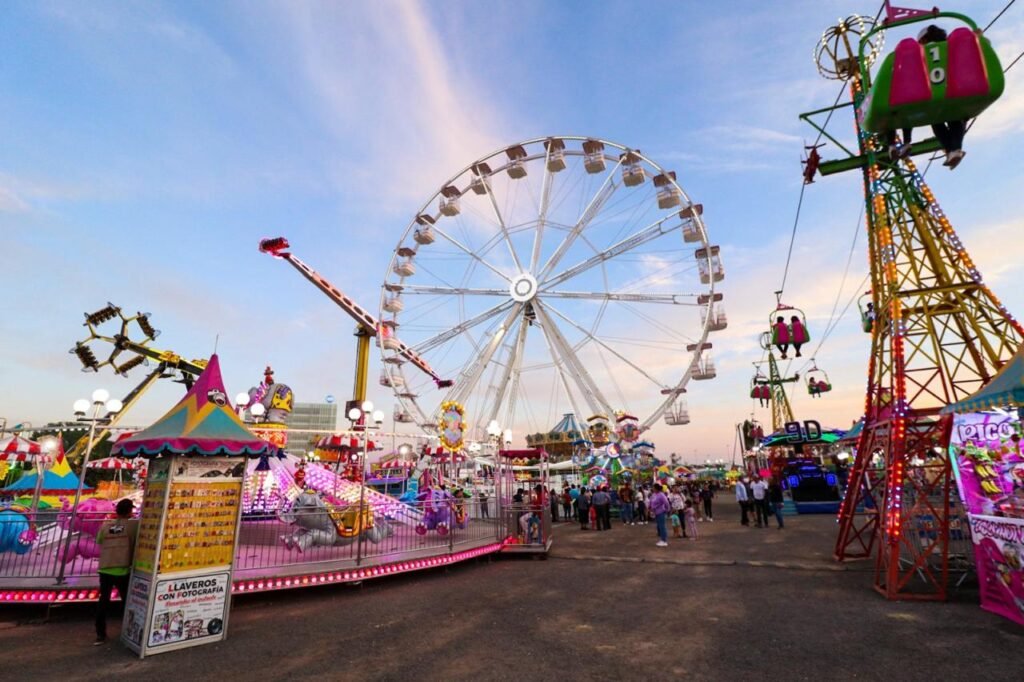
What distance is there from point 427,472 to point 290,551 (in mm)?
11584

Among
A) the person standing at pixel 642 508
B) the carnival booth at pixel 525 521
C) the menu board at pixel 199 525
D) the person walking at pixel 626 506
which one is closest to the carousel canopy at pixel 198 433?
the menu board at pixel 199 525

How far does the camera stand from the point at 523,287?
23.5m

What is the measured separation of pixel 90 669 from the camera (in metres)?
4.91

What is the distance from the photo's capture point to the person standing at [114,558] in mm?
5773

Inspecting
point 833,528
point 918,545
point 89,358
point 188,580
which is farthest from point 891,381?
point 89,358

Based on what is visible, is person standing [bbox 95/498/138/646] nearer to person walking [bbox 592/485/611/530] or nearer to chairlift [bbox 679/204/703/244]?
person walking [bbox 592/485/611/530]

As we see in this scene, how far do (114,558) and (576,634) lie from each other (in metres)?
5.49

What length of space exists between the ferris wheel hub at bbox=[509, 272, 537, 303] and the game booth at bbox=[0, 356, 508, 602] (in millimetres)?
11290

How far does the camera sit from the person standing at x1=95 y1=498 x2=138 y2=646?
5.77 m

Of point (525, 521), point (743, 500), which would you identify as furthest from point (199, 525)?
point (743, 500)

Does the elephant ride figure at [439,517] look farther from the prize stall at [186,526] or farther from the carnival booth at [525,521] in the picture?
the prize stall at [186,526]

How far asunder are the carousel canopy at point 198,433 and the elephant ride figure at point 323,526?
2.81 metres

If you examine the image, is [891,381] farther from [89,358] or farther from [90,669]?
[89,358]

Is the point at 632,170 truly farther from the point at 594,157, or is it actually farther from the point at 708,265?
the point at 708,265
